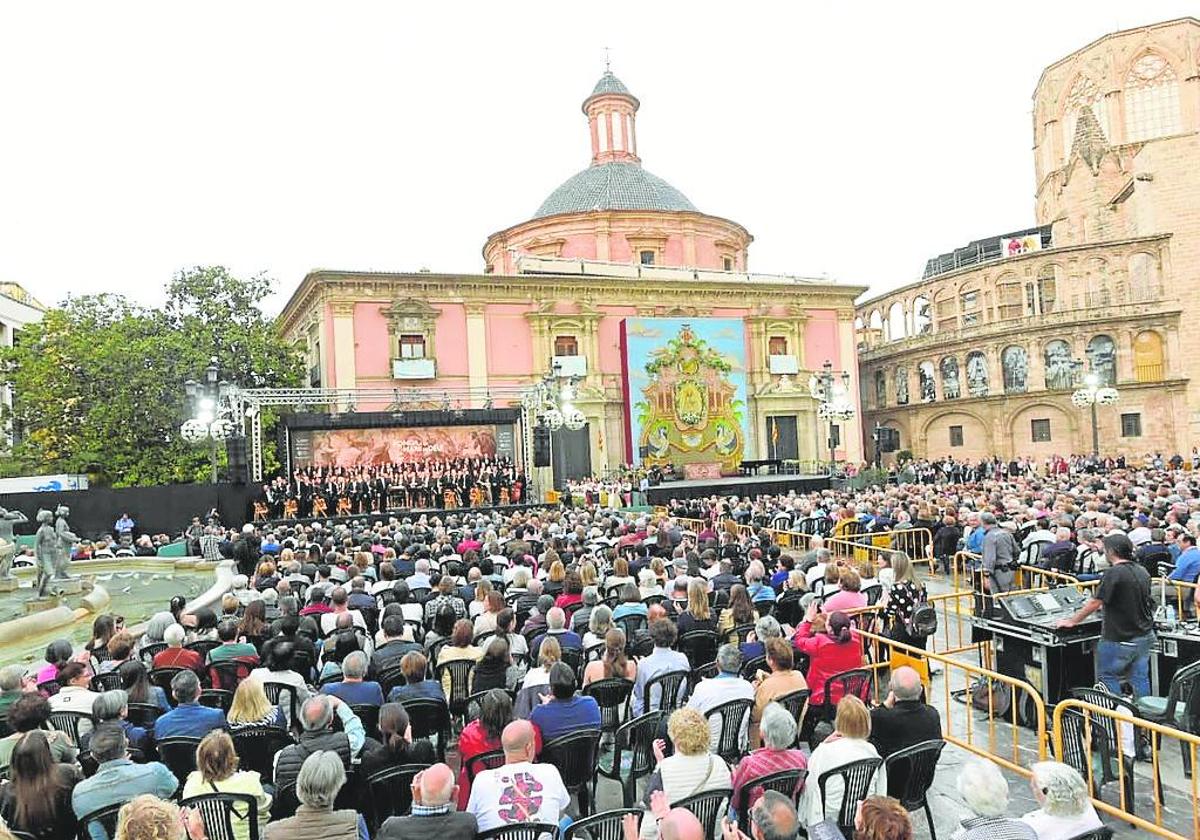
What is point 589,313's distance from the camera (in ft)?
113

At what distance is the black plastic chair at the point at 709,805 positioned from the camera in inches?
158

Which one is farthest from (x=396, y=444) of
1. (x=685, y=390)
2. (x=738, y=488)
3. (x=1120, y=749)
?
(x=1120, y=749)

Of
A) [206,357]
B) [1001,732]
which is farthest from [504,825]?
[206,357]

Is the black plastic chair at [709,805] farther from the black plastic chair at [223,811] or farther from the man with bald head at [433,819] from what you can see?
the black plastic chair at [223,811]

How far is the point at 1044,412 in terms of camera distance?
39.8m

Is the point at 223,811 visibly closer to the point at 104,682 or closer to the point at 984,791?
the point at 104,682

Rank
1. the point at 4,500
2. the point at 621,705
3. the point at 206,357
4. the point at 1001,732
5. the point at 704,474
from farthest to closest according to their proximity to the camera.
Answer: the point at 704,474, the point at 206,357, the point at 4,500, the point at 1001,732, the point at 621,705

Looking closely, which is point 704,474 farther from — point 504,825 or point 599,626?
point 504,825

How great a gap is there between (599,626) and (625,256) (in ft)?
111

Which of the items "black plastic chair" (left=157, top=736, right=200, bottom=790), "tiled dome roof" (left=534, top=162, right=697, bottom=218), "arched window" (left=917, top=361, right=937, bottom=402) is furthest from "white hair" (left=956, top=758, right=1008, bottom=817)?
"arched window" (left=917, top=361, right=937, bottom=402)

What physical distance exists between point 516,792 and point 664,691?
6.86ft

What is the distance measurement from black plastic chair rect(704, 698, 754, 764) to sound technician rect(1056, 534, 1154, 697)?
300cm

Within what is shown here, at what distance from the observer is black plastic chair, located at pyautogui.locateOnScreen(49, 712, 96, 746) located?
532cm

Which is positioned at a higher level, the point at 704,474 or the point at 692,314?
the point at 692,314
